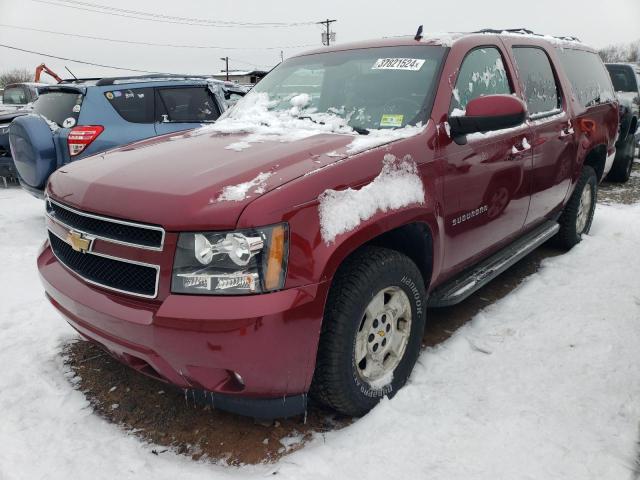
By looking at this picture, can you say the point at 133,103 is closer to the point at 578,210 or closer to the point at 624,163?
the point at 578,210

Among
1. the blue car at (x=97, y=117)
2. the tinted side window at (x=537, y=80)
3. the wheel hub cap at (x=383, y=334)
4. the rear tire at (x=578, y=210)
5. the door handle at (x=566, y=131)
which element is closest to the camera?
the wheel hub cap at (x=383, y=334)

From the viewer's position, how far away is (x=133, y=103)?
6.04 meters

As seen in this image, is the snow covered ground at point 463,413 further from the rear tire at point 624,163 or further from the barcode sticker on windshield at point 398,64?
the rear tire at point 624,163

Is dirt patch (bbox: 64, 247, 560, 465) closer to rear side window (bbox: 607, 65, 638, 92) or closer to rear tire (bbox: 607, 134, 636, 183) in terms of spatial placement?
rear tire (bbox: 607, 134, 636, 183)

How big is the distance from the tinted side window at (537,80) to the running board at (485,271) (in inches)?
37.7

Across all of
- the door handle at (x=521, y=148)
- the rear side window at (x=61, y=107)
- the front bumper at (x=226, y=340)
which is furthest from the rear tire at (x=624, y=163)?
the front bumper at (x=226, y=340)

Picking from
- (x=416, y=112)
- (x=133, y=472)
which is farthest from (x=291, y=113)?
(x=133, y=472)

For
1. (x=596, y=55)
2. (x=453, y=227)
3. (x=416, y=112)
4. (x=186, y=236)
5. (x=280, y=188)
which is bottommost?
(x=453, y=227)

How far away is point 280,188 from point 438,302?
4.55 ft

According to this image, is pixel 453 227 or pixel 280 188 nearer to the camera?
pixel 280 188

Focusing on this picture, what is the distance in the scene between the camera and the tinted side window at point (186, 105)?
6328 millimetres

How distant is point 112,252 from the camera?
Result: 215cm

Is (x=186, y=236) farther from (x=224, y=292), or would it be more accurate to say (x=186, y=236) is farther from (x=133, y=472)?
(x=133, y=472)

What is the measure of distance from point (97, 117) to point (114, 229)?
4.05 metres
